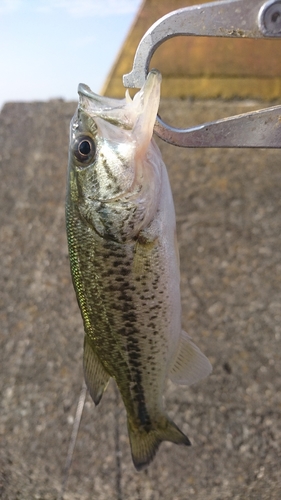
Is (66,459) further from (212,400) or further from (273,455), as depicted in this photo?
(273,455)

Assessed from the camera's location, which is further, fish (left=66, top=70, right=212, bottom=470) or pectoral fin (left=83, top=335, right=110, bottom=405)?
pectoral fin (left=83, top=335, right=110, bottom=405)

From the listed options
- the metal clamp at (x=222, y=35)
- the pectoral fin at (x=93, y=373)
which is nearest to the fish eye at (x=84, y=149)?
the metal clamp at (x=222, y=35)

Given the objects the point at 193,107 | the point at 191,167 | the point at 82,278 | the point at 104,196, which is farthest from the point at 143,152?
the point at 193,107

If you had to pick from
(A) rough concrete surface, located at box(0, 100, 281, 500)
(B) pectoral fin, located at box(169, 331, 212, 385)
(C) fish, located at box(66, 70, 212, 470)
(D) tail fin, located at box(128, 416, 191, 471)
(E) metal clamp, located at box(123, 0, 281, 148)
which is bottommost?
(A) rough concrete surface, located at box(0, 100, 281, 500)

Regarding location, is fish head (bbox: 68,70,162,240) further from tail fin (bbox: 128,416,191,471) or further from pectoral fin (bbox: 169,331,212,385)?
tail fin (bbox: 128,416,191,471)

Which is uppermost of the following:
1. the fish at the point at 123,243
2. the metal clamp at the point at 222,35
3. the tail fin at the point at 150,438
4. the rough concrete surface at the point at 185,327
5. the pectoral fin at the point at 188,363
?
the metal clamp at the point at 222,35

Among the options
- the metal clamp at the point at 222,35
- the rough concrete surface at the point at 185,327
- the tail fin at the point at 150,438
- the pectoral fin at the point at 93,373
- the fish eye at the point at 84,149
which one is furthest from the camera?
the rough concrete surface at the point at 185,327

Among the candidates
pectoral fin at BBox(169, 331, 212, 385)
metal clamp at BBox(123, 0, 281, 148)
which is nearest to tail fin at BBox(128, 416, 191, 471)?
pectoral fin at BBox(169, 331, 212, 385)

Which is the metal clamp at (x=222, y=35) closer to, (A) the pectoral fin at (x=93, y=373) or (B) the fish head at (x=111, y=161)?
(B) the fish head at (x=111, y=161)

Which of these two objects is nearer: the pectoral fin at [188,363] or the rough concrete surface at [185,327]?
the pectoral fin at [188,363]
